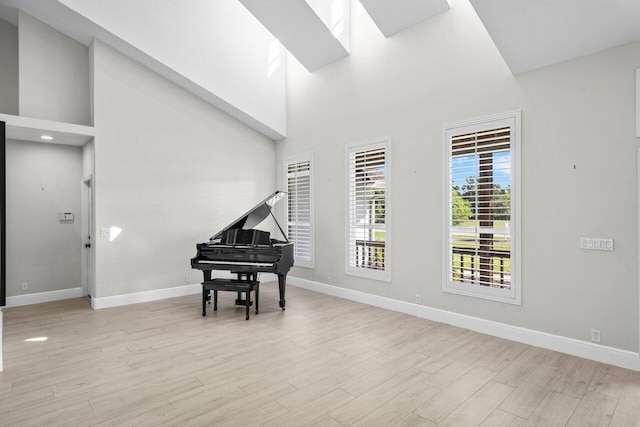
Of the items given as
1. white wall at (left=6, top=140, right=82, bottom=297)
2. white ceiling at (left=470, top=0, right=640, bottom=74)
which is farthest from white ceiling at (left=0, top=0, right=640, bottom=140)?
white wall at (left=6, top=140, right=82, bottom=297)

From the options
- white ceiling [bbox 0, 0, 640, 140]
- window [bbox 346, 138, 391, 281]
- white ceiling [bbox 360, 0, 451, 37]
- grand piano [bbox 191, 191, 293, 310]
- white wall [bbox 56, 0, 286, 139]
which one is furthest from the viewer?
window [bbox 346, 138, 391, 281]

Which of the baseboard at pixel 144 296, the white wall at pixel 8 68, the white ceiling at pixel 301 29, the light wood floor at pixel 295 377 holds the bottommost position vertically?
the light wood floor at pixel 295 377

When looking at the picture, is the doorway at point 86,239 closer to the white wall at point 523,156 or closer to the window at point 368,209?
the white wall at point 523,156

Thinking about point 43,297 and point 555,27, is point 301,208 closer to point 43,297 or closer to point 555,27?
point 43,297

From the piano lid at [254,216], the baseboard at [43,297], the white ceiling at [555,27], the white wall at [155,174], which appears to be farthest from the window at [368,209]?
the baseboard at [43,297]

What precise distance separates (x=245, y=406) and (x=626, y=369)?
331 centimetres

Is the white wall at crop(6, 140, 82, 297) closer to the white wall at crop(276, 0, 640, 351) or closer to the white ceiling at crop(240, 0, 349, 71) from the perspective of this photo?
the white ceiling at crop(240, 0, 349, 71)

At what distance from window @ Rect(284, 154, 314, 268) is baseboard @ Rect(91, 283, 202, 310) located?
1932mm

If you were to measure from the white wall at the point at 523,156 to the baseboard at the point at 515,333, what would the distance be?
2.8 inches

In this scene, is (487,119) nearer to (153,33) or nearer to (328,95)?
(328,95)

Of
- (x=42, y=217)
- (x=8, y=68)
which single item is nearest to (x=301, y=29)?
(x=8, y=68)

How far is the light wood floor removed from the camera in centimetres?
248

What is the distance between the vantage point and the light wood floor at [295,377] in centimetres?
248

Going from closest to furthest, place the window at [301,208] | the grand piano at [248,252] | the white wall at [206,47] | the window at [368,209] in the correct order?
the grand piano at [248,252]
the white wall at [206,47]
the window at [368,209]
the window at [301,208]
